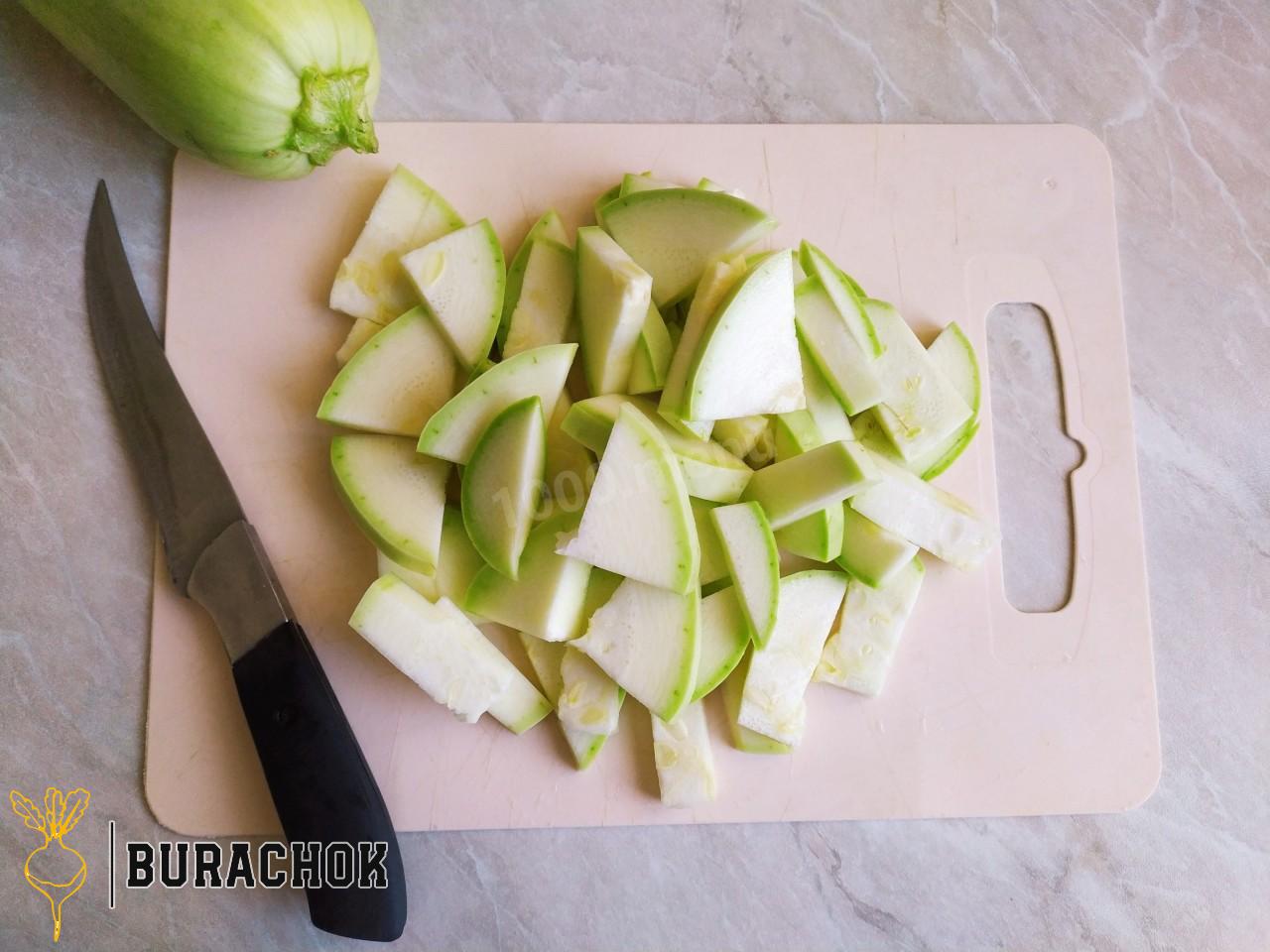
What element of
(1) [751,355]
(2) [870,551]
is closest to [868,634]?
(2) [870,551]

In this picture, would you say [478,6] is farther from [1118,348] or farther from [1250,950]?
[1250,950]

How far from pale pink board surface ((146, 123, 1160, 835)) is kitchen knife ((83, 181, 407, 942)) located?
0.18ft

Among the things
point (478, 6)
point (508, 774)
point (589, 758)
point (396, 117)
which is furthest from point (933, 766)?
point (478, 6)

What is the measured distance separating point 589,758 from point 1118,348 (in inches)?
43.5

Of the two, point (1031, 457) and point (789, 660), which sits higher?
point (1031, 457)

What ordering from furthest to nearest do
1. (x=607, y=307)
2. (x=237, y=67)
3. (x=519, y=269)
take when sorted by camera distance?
(x=519, y=269) < (x=607, y=307) < (x=237, y=67)

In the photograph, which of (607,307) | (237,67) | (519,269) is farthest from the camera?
(519,269)

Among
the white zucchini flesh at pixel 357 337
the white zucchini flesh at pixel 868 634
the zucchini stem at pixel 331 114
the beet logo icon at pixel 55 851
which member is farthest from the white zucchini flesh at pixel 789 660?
the beet logo icon at pixel 55 851

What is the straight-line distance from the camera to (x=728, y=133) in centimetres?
164

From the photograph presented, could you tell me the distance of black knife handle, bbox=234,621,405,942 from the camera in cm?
136

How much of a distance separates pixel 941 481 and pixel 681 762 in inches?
24.4

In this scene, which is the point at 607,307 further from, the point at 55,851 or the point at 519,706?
the point at 55,851

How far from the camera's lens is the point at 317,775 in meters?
1.37

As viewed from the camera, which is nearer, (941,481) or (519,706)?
(519,706)
